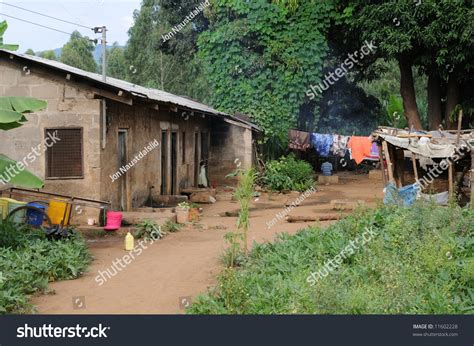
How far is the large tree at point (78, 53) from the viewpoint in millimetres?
46656

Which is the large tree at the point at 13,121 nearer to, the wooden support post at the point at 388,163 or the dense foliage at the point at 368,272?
the dense foliage at the point at 368,272

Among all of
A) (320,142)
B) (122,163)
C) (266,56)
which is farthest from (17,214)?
(320,142)

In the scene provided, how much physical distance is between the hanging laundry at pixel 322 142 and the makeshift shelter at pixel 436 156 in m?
8.62

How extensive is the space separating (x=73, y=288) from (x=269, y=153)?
16.9m

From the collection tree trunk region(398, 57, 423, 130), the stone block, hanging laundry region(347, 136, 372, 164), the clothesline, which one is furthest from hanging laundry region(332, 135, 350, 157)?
tree trunk region(398, 57, 423, 130)

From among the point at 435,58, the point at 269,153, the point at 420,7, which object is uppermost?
the point at 420,7

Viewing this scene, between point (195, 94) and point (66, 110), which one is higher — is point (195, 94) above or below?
above

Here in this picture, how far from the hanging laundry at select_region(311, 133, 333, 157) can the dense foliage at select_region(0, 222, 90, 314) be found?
54.1 ft

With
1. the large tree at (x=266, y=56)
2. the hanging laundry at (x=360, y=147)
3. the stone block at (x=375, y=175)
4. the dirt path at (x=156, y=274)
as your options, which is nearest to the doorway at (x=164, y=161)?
the dirt path at (x=156, y=274)

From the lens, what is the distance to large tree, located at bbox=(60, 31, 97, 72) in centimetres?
4666

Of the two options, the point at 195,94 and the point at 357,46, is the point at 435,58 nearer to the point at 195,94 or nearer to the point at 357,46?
the point at 357,46

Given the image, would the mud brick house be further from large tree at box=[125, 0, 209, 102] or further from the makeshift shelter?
large tree at box=[125, 0, 209, 102]

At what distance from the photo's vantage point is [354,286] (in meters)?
7.58
